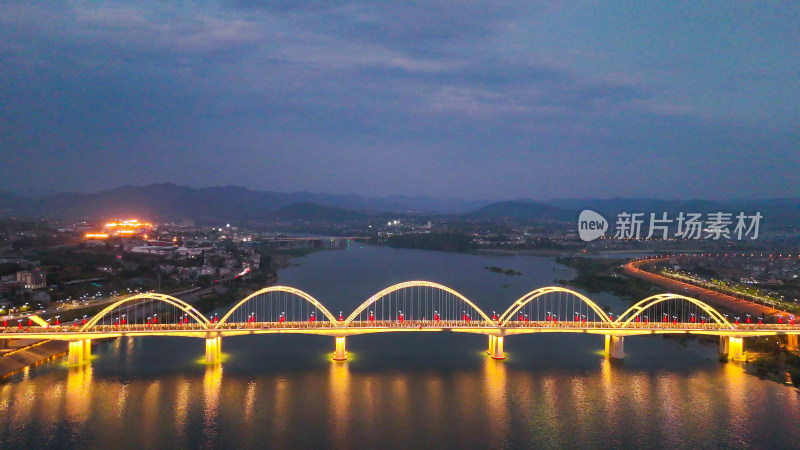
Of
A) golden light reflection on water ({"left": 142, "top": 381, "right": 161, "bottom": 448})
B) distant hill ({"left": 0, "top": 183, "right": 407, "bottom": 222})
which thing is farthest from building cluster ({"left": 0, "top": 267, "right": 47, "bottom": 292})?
distant hill ({"left": 0, "top": 183, "right": 407, "bottom": 222})

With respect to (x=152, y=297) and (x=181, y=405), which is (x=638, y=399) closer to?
(x=181, y=405)

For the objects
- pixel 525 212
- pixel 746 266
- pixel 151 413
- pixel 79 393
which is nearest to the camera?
pixel 151 413

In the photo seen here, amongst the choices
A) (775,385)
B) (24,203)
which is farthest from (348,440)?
(24,203)

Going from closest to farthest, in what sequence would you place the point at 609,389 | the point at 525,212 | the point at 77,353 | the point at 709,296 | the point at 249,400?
the point at 249,400, the point at 609,389, the point at 77,353, the point at 709,296, the point at 525,212

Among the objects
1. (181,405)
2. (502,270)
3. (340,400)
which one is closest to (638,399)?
(340,400)

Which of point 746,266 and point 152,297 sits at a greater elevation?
point 152,297

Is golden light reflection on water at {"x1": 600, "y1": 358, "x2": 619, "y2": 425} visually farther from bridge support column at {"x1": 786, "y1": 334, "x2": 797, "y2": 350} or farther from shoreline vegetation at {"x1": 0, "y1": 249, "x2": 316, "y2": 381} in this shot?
shoreline vegetation at {"x1": 0, "y1": 249, "x2": 316, "y2": 381}
